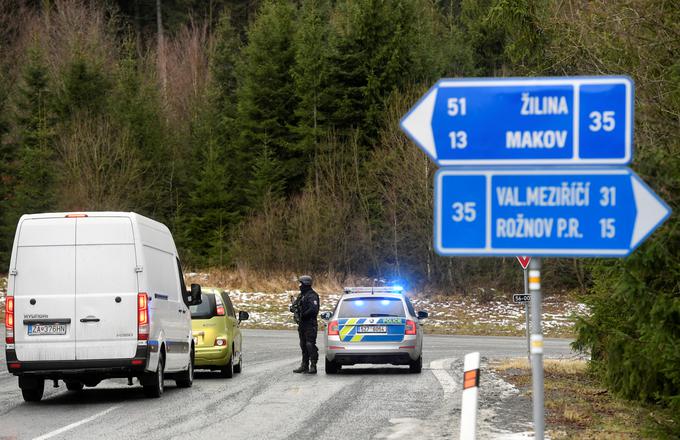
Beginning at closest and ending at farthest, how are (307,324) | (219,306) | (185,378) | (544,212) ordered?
(544,212) → (185,378) → (219,306) → (307,324)

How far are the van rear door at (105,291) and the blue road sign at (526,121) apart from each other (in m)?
9.71

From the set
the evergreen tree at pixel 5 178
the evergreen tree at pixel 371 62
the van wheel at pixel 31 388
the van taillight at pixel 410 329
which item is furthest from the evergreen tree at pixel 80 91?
the van wheel at pixel 31 388

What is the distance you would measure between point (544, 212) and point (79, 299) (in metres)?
10.5

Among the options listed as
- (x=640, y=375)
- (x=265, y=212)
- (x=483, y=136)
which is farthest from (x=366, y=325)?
(x=265, y=212)

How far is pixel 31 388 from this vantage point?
17.0 m

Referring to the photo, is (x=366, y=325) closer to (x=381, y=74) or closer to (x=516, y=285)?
(x=516, y=285)

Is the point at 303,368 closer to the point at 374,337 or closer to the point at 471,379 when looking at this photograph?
the point at 374,337

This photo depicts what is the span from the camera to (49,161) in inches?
2467

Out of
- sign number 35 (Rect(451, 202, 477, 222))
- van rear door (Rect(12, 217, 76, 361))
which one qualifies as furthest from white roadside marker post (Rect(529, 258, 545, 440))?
van rear door (Rect(12, 217, 76, 361))

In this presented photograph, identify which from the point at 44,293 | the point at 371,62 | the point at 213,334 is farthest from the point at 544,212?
the point at 371,62

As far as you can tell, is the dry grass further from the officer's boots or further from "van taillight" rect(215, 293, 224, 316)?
"van taillight" rect(215, 293, 224, 316)

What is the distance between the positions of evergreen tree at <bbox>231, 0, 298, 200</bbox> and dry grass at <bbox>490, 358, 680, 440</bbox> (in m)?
47.8

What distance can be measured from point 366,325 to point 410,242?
3225 cm

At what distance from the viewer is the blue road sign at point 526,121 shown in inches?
287
